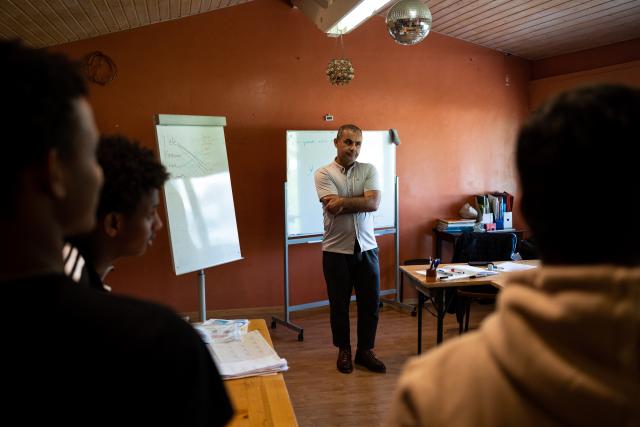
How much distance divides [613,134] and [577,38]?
500 cm

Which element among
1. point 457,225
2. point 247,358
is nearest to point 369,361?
point 247,358

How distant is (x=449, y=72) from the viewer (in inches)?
201

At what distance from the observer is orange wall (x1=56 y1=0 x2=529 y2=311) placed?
406cm

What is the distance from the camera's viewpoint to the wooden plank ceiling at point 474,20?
9.79 feet

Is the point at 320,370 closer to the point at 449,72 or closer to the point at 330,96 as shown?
the point at 330,96

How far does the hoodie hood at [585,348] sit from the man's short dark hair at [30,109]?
1.75ft

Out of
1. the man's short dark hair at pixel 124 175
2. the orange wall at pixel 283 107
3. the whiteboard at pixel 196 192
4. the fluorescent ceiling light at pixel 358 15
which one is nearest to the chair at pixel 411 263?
the orange wall at pixel 283 107

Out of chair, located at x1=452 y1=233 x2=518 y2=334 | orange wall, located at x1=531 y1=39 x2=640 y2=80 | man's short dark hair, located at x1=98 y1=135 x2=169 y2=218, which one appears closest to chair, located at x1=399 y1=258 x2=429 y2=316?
chair, located at x1=452 y1=233 x2=518 y2=334

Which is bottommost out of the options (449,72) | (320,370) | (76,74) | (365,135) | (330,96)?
(320,370)

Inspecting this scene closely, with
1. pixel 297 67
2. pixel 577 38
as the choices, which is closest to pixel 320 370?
pixel 297 67

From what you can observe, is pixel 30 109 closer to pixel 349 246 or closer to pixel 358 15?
pixel 349 246

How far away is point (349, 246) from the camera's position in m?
3.23

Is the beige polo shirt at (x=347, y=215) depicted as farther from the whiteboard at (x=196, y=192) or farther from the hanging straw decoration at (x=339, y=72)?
the hanging straw decoration at (x=339, y=72)

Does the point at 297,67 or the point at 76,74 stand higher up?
the point at 297,67
